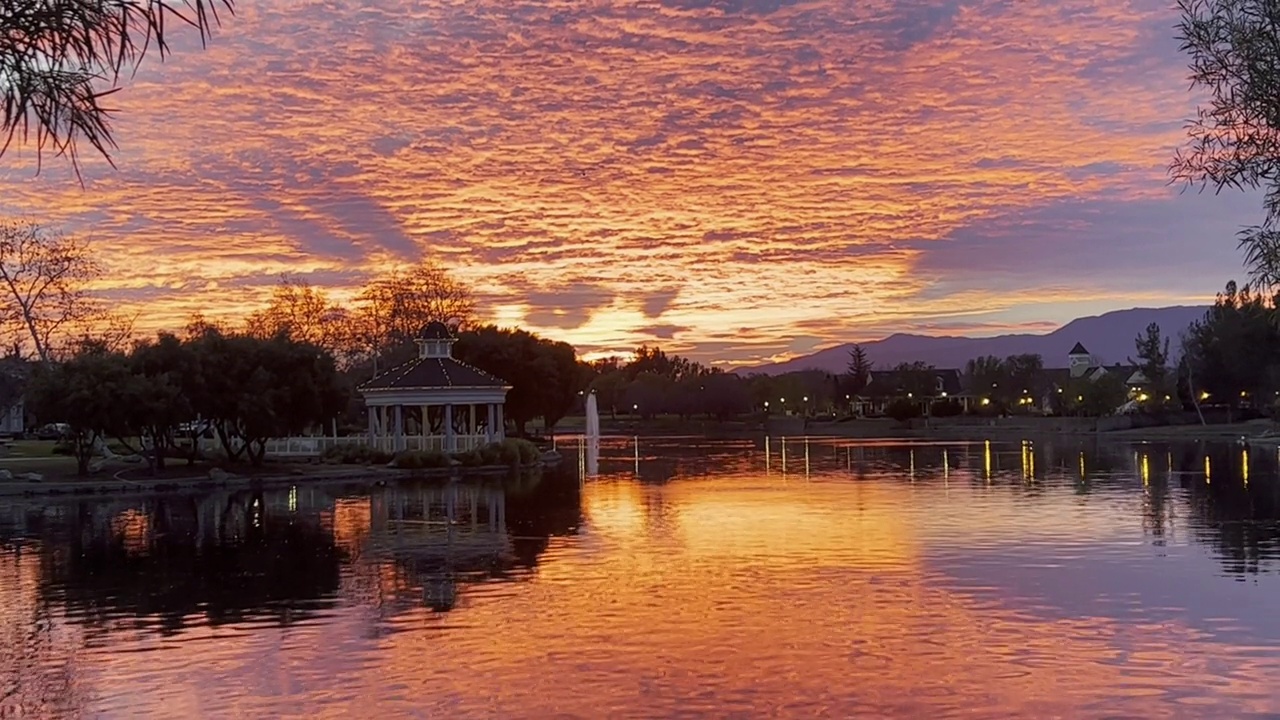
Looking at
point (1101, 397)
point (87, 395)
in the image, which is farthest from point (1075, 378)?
point (87, 395)

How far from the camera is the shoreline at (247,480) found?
1524 inches

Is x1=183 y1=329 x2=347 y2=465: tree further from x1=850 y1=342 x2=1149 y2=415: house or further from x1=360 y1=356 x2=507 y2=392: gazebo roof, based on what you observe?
x1=850 y1=342 x2=1149 y2=415: house

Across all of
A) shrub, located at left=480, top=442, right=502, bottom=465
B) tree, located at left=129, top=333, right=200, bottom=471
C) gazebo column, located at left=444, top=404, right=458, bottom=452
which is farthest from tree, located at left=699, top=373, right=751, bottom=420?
tree, located at left=129, top=333, right=200, bottom=471

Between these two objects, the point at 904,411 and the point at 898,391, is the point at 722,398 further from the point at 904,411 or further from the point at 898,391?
the point at 904,411

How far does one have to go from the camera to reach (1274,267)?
1202cm

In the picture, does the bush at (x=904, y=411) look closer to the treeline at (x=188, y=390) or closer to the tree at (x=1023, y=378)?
the tree at (x=1023, y=378)

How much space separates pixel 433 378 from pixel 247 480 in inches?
473

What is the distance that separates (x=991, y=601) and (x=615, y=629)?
15.8ft

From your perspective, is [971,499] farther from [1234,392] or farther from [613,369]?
[613,369]

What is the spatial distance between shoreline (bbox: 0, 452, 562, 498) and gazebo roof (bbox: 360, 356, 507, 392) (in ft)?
13.8

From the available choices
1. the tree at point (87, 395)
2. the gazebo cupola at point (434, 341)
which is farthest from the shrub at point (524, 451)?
the tree at point (87, 395)

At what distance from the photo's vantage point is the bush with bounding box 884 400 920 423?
366 ft

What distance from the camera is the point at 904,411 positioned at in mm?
111938

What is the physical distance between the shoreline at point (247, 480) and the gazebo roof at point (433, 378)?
4196 millimetres
